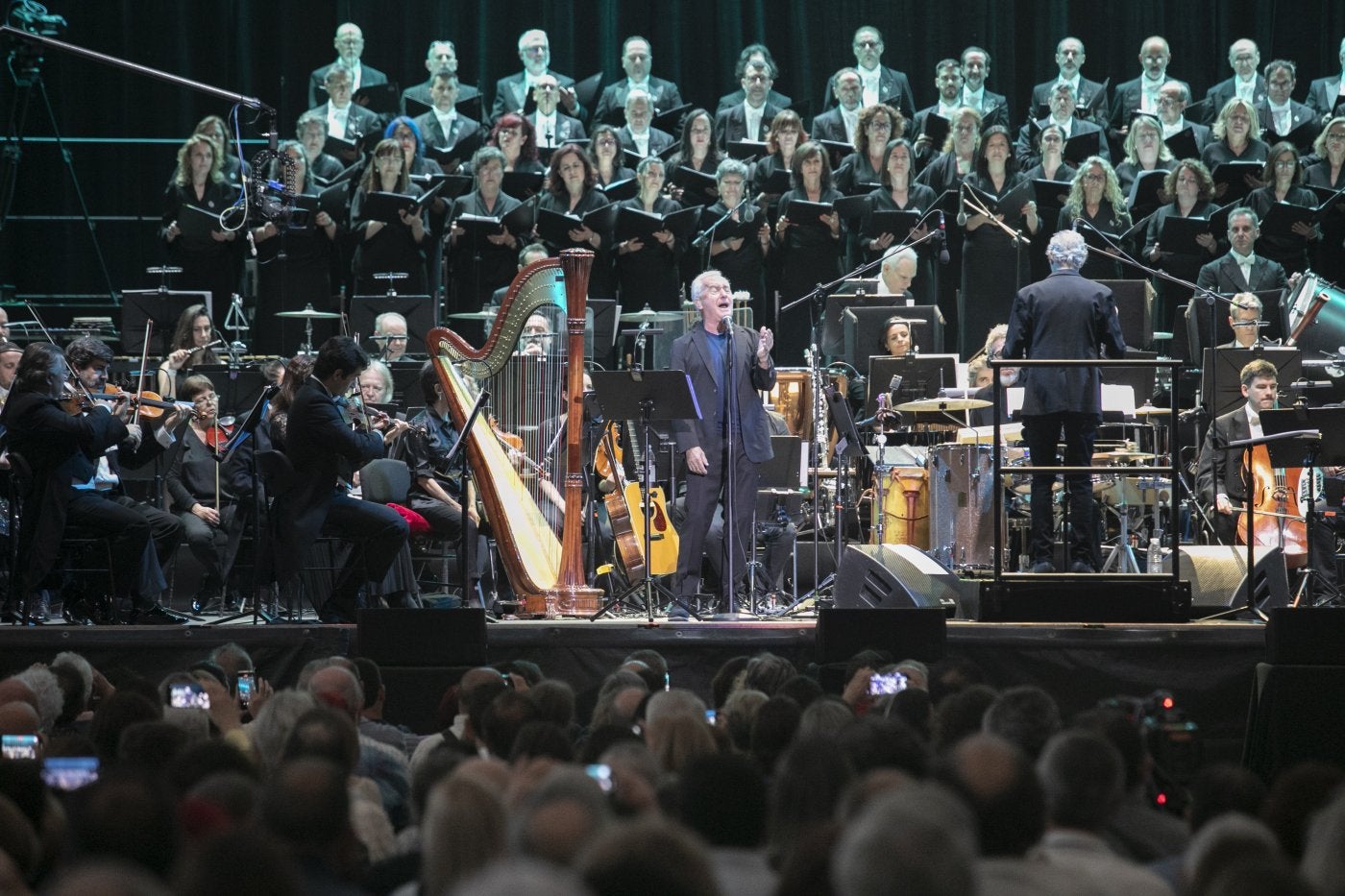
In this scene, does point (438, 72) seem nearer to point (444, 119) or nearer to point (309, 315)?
point (444, 119)

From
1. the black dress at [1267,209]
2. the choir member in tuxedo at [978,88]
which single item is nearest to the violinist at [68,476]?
the choir member in tuxedo at [978,88]

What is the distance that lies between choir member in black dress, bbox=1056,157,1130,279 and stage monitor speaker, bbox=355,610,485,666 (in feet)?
24.0

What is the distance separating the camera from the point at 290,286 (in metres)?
13.3

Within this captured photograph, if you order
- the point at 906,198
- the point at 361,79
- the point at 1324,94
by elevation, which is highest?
the point at 361,79

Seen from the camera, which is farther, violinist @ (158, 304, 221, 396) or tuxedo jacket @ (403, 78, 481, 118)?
tuxedo jacket @ (403, 78, 481, 118)

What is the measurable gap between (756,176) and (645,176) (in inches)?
36.8

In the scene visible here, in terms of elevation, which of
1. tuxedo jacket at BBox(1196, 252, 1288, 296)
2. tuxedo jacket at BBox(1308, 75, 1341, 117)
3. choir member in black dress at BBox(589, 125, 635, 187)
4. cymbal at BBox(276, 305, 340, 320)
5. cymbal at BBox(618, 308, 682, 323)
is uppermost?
tuxedo jacket at BBox(1308, 75, 1341, 117)

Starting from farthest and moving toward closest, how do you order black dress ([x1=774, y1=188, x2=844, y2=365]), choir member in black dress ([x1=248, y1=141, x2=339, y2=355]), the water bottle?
choir member in black dress ([x1=248, y1=141, x2=339, y2=355]) → black dress ([x1=774, y1=188, x2=844, y2=365]) → the water bottle

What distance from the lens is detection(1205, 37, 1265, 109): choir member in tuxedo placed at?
48.1ft

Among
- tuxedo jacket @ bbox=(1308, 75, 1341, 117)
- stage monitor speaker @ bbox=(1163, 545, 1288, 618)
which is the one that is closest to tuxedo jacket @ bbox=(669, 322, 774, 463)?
stage monitor speaker @ bbox=(1163, 545, 1288, 618)

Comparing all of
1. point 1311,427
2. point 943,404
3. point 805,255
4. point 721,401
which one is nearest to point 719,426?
point 721,401

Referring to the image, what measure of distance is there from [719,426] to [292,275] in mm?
5954

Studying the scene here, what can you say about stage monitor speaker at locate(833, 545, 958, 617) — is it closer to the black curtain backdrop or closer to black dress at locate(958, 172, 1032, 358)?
black dress at locate(958, 172, 1032, 358)

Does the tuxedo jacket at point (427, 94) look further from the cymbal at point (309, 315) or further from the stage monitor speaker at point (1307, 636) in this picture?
the stage monitor speaker at point (1307, 636)
